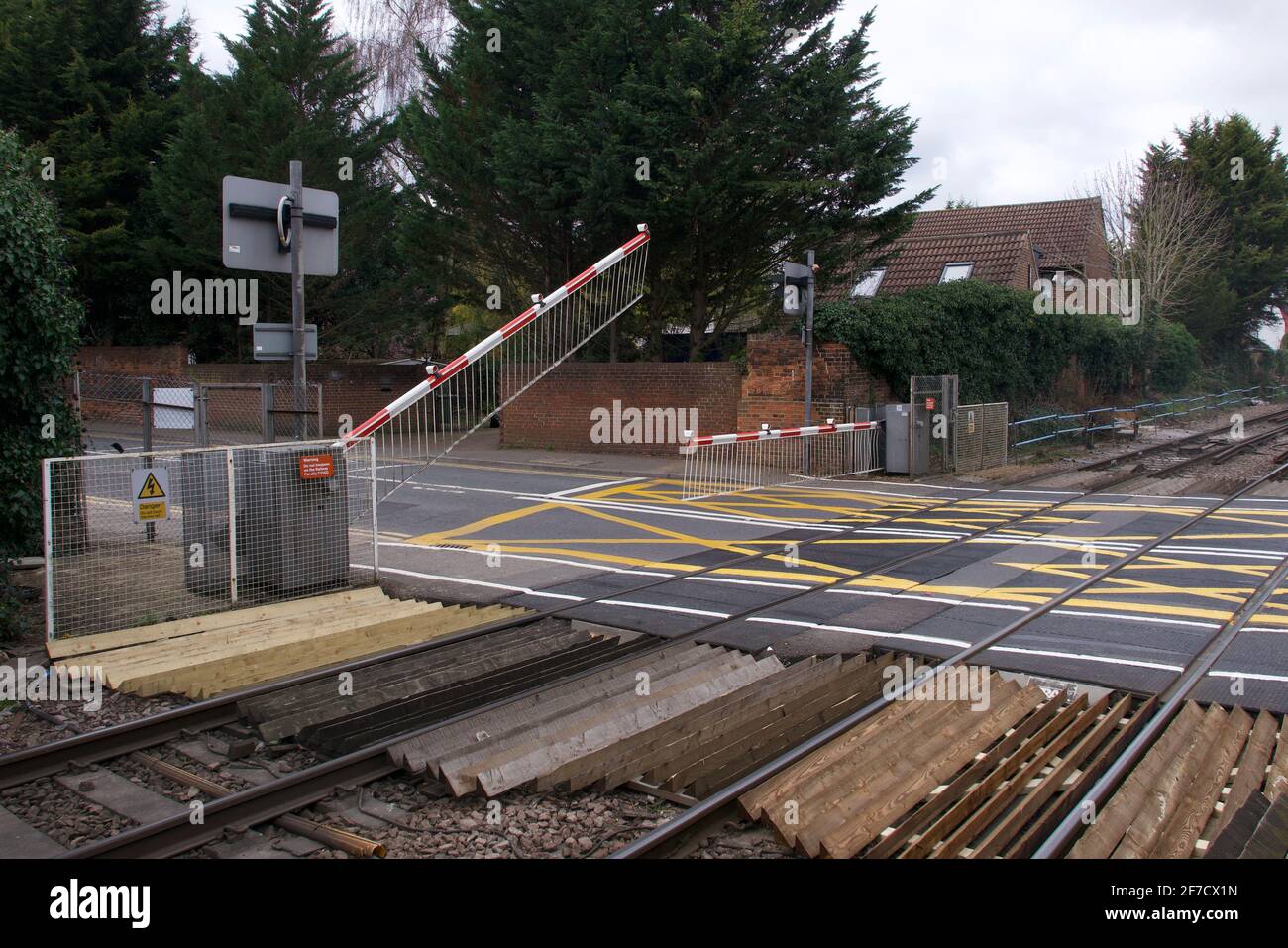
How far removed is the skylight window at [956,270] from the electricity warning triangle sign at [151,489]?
28795 millimetres

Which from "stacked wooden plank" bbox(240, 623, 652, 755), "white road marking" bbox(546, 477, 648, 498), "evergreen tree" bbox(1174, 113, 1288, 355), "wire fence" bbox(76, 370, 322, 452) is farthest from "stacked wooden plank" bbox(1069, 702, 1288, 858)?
"evergreen tree" bbox(1174, 113, 1288, 355)

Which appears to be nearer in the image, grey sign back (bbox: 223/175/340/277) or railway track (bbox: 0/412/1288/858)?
railway track (bbox: 0/412/1288/858)

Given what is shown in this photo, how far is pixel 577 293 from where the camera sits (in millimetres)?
21078

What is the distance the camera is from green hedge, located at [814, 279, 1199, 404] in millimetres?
20156

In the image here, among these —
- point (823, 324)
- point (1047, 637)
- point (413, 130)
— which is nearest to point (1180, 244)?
point (823, 324)

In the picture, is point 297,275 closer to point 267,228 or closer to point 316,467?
point 267,228

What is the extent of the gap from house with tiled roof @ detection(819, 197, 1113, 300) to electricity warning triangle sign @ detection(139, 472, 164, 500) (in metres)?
15.9

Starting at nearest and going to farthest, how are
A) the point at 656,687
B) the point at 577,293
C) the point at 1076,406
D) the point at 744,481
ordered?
the point at 656,687
the point at 744,481
the point at 577,293
the point at 1076,406

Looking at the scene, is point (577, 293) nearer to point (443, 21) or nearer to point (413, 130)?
point (413, 130)

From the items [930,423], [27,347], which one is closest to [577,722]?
[27,347]

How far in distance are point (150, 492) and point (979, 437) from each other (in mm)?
16837

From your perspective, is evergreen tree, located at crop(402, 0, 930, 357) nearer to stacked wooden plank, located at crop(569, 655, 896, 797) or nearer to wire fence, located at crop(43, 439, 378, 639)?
wire fence, located at crop(43, 439, 378, 639)

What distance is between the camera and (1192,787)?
5.34 meters

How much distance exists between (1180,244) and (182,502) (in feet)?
141
